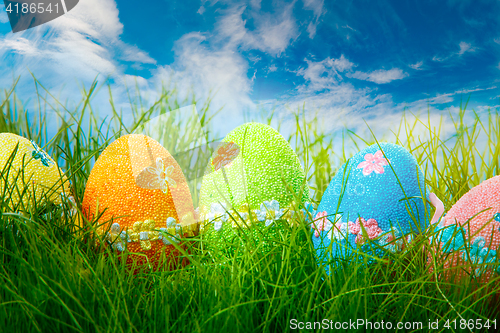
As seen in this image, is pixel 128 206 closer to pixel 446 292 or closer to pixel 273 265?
pixel 273 265

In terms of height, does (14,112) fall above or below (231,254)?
above

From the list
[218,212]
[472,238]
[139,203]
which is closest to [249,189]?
[218,212]

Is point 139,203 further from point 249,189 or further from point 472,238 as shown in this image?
point 472,238

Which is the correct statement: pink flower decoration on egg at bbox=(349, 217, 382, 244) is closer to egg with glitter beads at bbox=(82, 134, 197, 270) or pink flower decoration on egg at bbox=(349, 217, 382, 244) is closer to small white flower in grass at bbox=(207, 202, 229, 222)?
small white flower in grass at bbox=(207, 202, 229, 222)

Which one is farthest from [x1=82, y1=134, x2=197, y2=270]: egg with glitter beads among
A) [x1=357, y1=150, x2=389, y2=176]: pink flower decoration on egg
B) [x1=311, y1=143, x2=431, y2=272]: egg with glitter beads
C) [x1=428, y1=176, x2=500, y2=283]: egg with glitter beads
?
[x1=428, y1=176, x2=500, y2=283]: egg with glitter beads

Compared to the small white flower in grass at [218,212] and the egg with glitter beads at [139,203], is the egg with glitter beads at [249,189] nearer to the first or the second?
the small white flower in grass at [218,212]

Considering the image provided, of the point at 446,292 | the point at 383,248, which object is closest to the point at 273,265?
the point at 383,248
